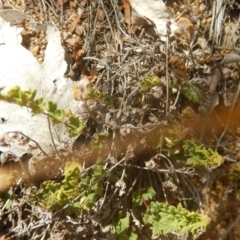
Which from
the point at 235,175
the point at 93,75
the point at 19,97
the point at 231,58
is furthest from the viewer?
the point at 93,75

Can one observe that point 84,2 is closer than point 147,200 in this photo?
No

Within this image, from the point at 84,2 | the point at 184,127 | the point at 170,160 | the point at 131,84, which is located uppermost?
the point at 84,2

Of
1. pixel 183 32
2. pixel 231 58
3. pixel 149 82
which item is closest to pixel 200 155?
pixel 149 82

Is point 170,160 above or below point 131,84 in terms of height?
below

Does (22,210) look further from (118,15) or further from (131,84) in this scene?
(118,15)

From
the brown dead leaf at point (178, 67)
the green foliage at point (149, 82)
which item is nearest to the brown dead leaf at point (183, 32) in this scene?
the brown dead leaf at point (178, 67)

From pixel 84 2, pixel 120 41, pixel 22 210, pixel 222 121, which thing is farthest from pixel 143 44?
pixel 22 210

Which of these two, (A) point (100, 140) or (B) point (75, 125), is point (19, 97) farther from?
(A) point (100, 140)
